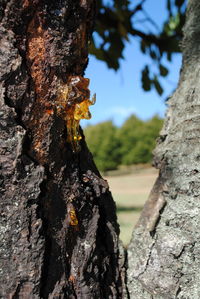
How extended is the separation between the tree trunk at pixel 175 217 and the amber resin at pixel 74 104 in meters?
0.30

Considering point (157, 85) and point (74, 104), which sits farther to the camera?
point (157, 85)

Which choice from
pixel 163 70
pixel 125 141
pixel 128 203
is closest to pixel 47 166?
pixel 163 70

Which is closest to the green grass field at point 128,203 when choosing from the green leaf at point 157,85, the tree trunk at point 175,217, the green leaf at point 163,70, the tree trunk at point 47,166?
the green leaf at point 157,85

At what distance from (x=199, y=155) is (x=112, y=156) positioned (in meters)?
37.0

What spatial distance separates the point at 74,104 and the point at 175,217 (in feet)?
1.44

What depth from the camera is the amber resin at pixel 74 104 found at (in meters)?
1.15

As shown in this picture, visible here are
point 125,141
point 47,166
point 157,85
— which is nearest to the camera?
point 47,166

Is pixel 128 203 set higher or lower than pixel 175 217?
lower

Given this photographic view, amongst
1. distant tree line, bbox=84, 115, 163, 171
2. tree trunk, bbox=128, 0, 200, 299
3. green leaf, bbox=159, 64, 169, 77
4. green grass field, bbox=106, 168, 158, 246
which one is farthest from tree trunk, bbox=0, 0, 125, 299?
distant tree line, bbox=84, 115, 163, 171

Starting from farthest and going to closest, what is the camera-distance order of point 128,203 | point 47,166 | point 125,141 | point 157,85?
point 125,141 → point 128,203 → point 157,85 → point 47,166

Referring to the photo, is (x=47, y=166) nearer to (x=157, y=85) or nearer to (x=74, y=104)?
(x=74, y=104)

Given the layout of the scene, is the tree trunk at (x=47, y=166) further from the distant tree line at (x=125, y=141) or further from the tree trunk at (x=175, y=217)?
the distant tree line at (x=125, y=141)

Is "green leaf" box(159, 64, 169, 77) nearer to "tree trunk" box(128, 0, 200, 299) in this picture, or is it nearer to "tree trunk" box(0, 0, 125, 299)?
"tree trunk" box(128, 0, 200, 299)

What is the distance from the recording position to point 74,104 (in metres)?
1.18
